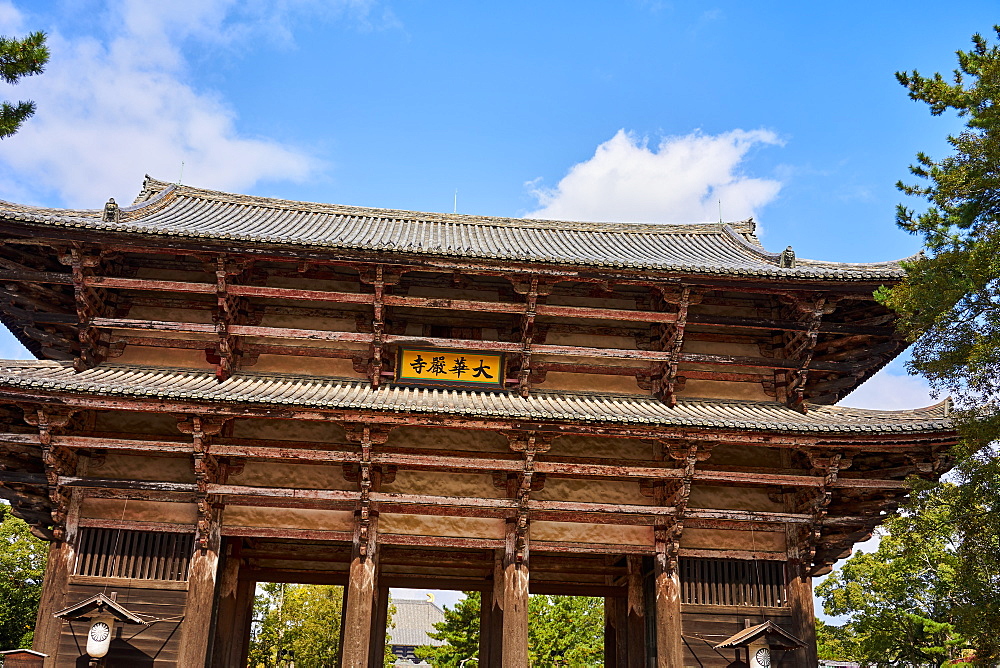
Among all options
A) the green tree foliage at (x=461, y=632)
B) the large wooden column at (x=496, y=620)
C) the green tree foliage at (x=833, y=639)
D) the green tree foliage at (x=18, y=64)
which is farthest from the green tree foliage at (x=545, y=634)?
the green tree foliage at (x=18, y=64)

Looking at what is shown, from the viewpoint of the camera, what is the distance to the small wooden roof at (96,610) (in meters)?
12.8

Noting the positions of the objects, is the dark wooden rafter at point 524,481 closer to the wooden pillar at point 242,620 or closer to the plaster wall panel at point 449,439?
the plaster wall panel at point 449,439

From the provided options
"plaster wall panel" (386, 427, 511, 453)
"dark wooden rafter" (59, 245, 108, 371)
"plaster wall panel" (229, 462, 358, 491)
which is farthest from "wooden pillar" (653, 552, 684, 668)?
"dark wooden rafter" (59, 245, 108, 371)

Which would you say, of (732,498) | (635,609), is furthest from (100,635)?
(732,498)

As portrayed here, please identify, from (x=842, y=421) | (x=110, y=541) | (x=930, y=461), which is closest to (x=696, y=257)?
(x=842, y=421)

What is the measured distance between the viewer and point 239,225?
17609 millimetres

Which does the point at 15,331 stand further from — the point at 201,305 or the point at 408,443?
the point at 408,443

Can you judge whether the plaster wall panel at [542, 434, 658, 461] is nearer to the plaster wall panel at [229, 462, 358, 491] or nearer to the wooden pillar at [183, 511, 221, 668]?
the plaster wall panel at [229, 462, 358, 491]

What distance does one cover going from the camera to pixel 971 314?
10023mm

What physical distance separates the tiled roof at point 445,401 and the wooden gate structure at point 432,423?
0.08 meters

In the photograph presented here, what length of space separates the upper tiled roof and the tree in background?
13.7 feet

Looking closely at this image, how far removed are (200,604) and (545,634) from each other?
2010 cm

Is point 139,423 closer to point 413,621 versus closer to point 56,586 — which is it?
point 56,586

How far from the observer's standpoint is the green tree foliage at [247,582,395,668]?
31.8 meters
